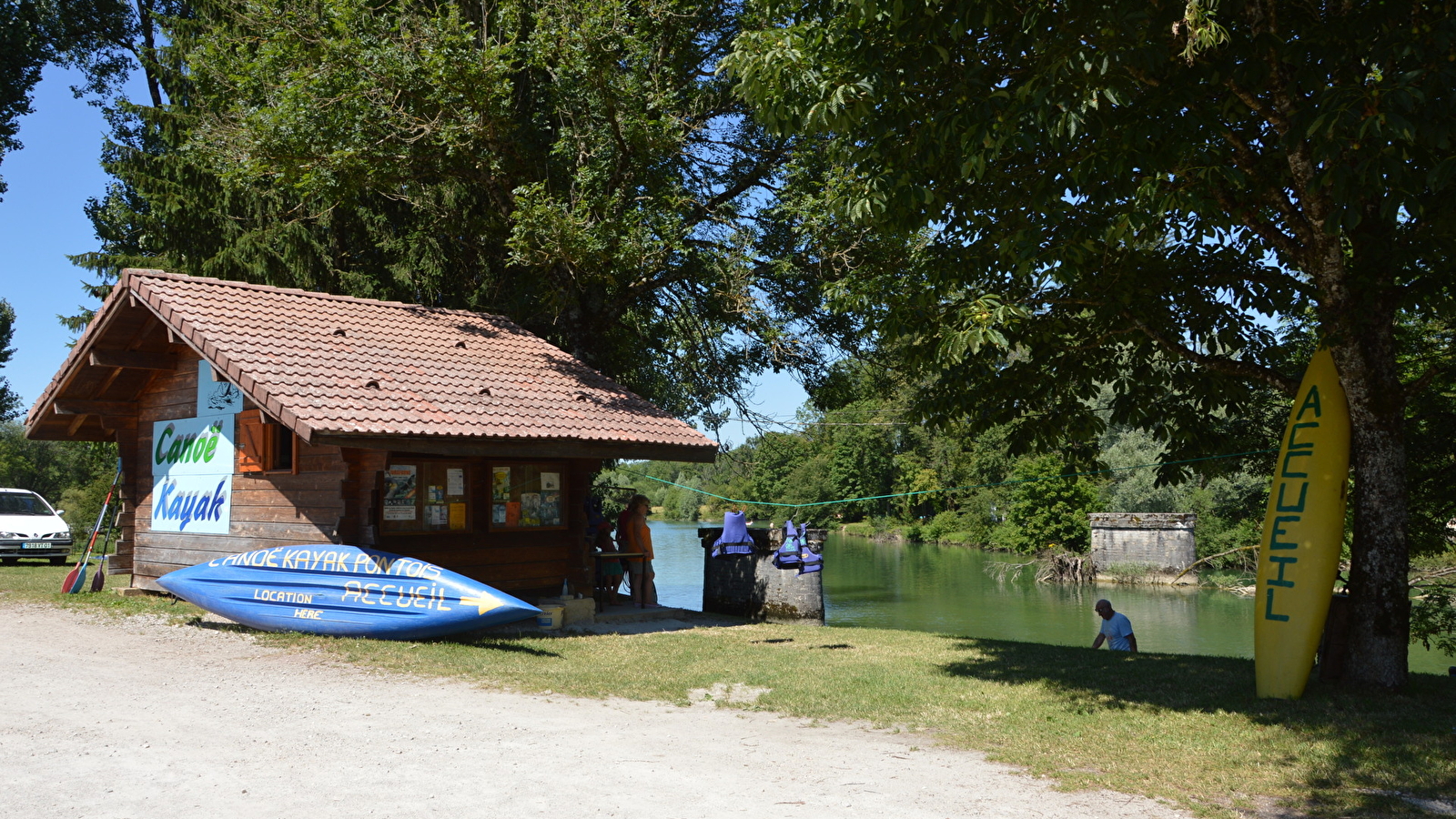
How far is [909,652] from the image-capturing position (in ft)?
37.9

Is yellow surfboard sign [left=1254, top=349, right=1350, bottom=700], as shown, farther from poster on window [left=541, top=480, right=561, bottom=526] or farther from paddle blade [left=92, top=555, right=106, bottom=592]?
paddle blade [left=92, top=555, right=106, bottom=592]

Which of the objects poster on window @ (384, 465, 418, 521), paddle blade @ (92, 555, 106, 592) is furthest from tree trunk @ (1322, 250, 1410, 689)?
paddle blade @ (92, 555, 106, 592)

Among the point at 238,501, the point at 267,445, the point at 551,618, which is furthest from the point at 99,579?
the point at 551,618

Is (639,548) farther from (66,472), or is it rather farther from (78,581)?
(66,472)

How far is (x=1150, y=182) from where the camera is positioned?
24.7 ft

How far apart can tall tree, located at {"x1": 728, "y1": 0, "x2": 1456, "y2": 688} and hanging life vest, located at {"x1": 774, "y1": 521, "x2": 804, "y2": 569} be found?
3.90 meters

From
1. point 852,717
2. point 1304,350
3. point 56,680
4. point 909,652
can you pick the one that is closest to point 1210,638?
point 1304,350

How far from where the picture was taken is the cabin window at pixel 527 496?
12781 millimetres

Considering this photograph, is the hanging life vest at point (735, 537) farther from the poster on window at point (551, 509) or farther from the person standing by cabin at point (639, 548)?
the poster on window at point (551, 509)

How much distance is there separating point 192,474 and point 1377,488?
13.5 metres

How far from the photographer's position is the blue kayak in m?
10.4

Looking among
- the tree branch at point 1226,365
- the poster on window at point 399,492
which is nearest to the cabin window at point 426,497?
the poster on window at point 399,492

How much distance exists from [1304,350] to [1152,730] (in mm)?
7332

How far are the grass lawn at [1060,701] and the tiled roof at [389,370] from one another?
238 centimetres
